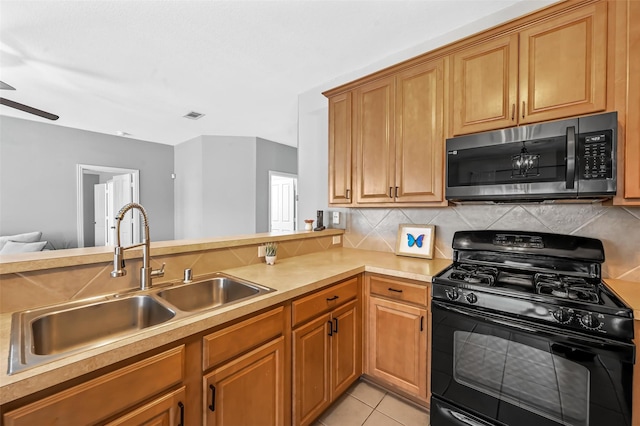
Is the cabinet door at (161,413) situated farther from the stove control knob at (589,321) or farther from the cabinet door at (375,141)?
the cabinet door at (375,141)

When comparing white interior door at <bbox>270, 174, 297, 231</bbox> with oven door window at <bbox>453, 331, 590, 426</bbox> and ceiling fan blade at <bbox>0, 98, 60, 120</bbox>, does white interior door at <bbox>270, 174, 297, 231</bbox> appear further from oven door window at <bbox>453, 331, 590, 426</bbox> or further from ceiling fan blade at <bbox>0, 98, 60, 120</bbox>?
oven door window at <bbox>453, 331, 590, 426</bbox>

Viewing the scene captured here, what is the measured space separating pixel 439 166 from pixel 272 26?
158 cm

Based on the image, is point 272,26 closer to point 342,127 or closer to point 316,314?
point 342,127

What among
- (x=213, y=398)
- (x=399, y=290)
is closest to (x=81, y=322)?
(x=213, y=398)

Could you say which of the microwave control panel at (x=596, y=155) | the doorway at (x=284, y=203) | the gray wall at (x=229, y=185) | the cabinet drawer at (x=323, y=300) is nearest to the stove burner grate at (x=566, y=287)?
the microwave control panel at (x=596, y=155)

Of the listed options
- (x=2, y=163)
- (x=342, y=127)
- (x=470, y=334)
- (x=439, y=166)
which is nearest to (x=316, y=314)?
(x=470, y=334)

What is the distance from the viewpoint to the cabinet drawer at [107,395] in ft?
2.38

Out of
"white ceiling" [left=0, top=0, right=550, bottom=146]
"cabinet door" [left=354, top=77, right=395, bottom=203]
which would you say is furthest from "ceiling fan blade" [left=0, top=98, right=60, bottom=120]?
"cabinet door" [left=354, top=77, right=395, bottom=203]

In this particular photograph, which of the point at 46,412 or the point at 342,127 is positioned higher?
the point at 342,127

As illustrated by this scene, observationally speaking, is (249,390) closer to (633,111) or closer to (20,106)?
(633,111)

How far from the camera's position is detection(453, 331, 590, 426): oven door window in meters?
1.20

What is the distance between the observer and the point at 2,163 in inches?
156

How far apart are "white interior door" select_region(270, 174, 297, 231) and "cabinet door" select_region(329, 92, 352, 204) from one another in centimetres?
340

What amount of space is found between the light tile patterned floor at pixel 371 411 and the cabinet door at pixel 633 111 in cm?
169
